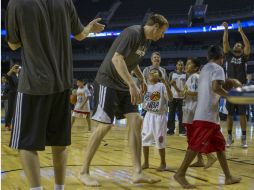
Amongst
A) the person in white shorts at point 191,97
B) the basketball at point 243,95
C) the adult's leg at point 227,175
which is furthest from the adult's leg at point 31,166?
the person in white shorts at point 191,97

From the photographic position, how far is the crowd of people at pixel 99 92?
2613mm

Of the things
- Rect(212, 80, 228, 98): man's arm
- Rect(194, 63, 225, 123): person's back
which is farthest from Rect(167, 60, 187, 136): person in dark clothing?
Rect(212, 80, 228, 98): man's arm

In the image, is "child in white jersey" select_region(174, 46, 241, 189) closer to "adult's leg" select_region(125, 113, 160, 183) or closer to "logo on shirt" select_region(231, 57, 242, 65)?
"adult's leg" select_region(125, 113, 160, 183)

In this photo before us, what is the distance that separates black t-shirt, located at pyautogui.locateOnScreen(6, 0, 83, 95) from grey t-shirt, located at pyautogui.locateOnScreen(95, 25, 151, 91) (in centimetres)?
122

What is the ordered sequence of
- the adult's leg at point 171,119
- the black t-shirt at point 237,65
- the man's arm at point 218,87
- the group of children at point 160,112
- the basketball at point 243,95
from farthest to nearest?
the adult's leg at point 171,119, the black t-shirt at point 237,65, the group of children at point 160,112, the man's arm at point 218,87, the basketball at point 243,95

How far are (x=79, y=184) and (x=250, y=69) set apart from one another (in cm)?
2649

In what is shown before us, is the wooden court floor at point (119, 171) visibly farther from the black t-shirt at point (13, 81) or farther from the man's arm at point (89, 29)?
the black t-shirt at point (13, 81)

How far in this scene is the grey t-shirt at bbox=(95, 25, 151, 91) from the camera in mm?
3943

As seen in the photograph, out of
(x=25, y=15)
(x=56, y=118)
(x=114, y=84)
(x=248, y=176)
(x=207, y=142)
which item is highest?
(x=25, y=15)

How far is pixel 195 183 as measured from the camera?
13.6 ft

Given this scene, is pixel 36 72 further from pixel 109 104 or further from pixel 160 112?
pixel 160 112

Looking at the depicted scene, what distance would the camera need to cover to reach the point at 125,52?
3.90m

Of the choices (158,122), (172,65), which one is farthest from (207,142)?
(172,65)

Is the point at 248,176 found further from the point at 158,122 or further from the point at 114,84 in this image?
the point at 114,84
